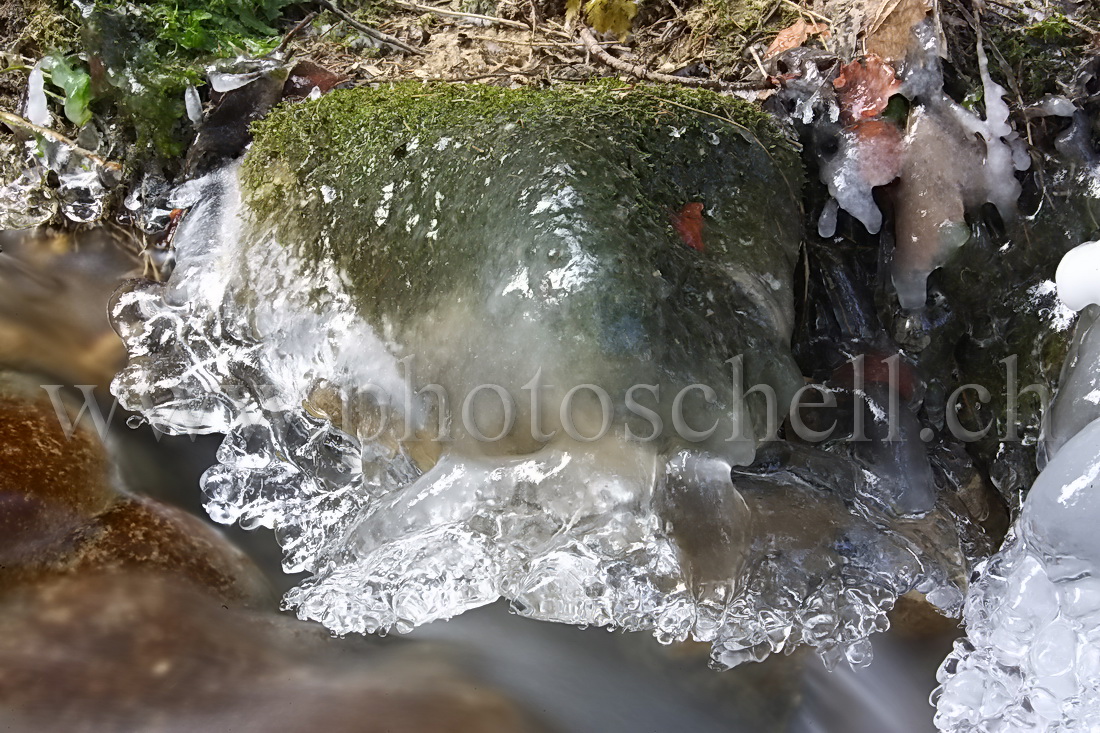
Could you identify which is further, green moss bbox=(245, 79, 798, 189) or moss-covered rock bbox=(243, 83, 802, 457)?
green moss bbox=(245, 79, 798, 189)

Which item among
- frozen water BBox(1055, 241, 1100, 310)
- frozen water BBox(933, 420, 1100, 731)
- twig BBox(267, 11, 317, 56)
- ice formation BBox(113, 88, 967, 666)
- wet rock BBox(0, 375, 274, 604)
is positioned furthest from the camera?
twig BBox(267, 11, 317, 56)

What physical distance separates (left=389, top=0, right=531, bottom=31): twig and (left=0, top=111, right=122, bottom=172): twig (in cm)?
131

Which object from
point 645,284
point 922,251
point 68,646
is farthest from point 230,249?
point 922,251

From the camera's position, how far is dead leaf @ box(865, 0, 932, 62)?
235 centimetres

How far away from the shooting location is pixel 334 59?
3014 millimetres

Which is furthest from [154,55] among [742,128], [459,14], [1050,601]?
[1050,601]

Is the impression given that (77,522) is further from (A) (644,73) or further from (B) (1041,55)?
(B) (1041,55)

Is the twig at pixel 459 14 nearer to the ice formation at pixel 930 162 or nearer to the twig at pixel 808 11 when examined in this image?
the twig at pixel 808 11

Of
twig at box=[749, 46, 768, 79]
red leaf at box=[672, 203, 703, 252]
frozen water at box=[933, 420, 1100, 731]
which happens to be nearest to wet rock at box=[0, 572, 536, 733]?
frozen water at box=[933, 420, 1100, 731]

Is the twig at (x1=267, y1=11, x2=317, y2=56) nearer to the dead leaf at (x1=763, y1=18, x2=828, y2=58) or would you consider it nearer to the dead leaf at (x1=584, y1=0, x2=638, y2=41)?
the dead leaf at (x1=584, y1=0, x2=638, y2=41)

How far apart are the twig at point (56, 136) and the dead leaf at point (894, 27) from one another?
269 cm

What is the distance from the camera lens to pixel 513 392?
1.97 metres

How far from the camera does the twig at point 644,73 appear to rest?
2564 mm

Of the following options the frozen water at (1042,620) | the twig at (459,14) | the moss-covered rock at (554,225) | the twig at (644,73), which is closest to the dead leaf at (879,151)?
the moss-covered rock at (554,225)
